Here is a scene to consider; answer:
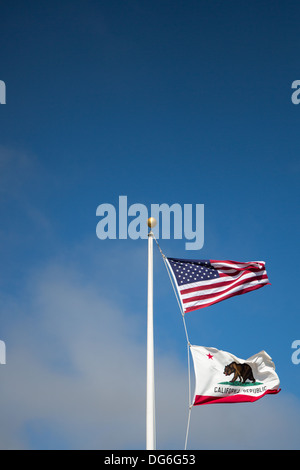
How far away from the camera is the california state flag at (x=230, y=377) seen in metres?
21.9

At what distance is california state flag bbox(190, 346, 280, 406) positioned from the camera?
21.9 m

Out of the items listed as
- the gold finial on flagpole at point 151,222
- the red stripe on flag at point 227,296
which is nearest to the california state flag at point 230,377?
the red stripe on flag at point 227,296

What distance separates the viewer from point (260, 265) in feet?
82.6

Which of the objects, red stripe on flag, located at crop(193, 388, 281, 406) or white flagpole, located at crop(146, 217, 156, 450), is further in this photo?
red stripe on flag, located at crop(193, 388, 281, 406)

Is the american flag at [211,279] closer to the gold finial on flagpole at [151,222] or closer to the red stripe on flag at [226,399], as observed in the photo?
the gold finial on flagpole at [151,222]

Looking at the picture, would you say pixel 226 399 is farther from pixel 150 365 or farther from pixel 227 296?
pixel 227 296

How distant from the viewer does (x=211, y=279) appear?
78.7 ft

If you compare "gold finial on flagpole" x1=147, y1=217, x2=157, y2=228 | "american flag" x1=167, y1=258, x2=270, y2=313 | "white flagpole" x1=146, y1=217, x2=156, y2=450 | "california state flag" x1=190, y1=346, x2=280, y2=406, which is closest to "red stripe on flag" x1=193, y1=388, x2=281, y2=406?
"california state flag" x1=190, y1=346, x2=280, y2=406

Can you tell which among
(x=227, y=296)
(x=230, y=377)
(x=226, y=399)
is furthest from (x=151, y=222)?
(x=226, y=399)

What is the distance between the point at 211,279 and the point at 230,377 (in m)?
4.23

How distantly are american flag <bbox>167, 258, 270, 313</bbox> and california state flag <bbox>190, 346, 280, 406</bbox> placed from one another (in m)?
2.14

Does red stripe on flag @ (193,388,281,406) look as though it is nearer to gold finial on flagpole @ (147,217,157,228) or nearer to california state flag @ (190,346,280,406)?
california state flag @ (190,346,280,406)
